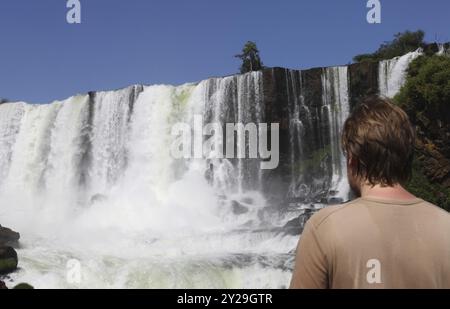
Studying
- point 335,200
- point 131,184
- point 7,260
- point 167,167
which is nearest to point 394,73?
point 335,200

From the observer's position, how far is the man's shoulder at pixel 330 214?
1.71 meters

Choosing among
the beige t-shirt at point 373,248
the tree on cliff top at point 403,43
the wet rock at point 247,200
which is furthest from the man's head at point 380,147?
the tree on cliff top at point 403,43

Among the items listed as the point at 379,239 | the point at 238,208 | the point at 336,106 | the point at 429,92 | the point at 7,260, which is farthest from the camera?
the point at 336,106

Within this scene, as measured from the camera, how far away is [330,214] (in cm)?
172

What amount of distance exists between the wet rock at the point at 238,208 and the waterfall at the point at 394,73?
799 centimetres

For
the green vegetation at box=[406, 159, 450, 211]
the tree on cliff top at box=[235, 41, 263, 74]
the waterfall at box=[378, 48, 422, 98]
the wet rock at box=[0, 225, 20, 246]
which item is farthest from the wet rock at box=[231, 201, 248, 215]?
the tree on cliff top at box=[235, 41, 263, 74]

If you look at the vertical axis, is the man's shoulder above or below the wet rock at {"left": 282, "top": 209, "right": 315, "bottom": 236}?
above

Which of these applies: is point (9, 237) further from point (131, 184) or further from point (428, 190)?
point (428, 190)

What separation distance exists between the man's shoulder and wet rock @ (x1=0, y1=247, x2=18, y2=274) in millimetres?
15074

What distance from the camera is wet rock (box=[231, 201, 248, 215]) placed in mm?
24905

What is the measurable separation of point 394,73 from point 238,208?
9214 millimetres

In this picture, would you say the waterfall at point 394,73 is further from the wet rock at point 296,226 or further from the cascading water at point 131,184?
the wet rock at point 296,226

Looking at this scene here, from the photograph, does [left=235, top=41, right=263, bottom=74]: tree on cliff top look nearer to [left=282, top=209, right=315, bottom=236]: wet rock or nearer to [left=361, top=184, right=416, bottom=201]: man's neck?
[left=282, top=209, right=315, bottom=236]: wet rock
